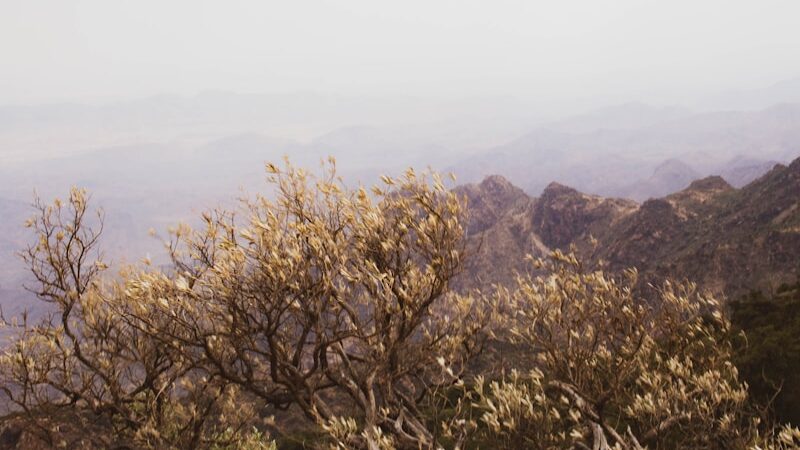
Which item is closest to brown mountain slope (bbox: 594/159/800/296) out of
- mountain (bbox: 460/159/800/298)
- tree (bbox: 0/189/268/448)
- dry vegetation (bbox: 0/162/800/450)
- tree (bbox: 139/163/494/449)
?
mountain (bbox: 460/159/800/298)

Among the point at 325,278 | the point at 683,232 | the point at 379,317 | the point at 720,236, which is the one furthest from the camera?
the point at 683,232

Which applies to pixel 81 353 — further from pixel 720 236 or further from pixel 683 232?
pixel 683 232

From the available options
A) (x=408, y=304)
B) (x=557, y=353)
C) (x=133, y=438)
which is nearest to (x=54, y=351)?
(x=133, y=438)

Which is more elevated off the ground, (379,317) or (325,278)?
(325,278)

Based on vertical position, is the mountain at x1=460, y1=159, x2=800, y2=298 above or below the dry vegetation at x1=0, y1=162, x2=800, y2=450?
below

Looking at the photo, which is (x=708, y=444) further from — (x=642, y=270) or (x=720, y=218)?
(x=720, y=218)

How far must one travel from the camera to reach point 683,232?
116 m

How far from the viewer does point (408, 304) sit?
11852mm

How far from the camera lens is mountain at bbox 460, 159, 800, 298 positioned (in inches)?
2992

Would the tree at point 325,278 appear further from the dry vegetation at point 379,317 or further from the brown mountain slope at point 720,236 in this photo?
the brown mountain slope at point 720,236

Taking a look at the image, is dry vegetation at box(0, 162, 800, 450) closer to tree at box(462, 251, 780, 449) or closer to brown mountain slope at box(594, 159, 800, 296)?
tree at box(462, 251, 780, 449)

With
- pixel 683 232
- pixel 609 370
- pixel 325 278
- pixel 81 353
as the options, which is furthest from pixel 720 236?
pixel 81 353

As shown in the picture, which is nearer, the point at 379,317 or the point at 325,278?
the point at 325,278

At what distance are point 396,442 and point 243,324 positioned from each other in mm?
5293
